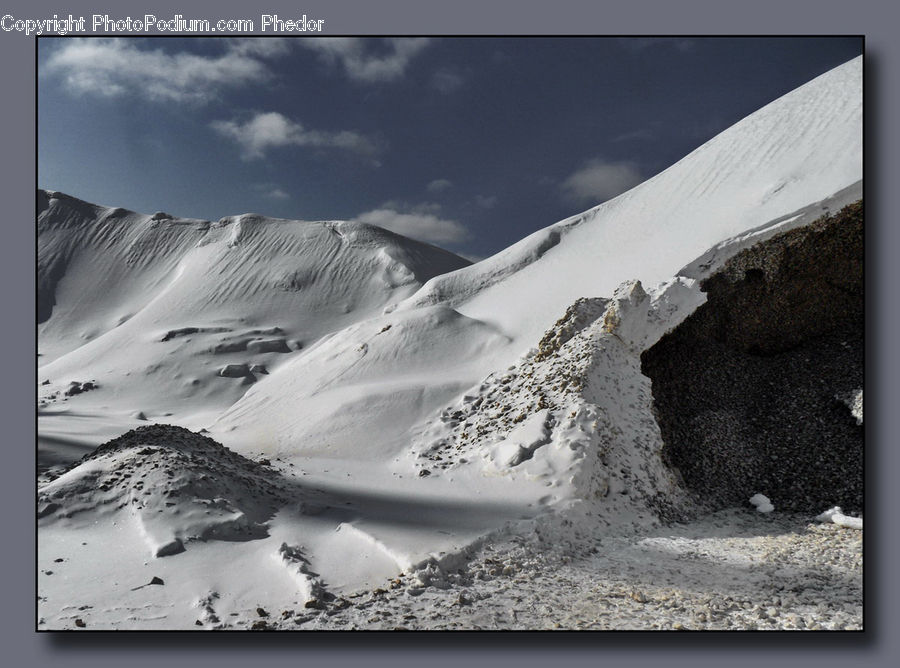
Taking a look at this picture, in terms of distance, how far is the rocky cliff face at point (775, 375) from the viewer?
4.26 metres

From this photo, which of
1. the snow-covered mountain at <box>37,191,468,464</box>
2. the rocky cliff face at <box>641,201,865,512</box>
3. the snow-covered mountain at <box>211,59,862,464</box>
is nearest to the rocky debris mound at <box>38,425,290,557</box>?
the snow-covered mountain at <box>211,59,862,464</box>

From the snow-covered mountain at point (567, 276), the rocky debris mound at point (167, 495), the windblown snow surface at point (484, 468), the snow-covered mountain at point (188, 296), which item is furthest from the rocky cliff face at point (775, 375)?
the snow-covered mountain at point (188, 296)

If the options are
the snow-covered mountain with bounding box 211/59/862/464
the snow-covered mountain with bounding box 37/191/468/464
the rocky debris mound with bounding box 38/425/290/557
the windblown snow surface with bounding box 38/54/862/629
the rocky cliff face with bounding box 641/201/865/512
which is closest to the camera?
the windblown snow surface with bounding box 38/54/862/629

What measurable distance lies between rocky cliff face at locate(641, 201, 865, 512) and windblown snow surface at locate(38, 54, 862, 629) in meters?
0.19

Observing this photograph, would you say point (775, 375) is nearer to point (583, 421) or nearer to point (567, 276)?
point (583, 421)

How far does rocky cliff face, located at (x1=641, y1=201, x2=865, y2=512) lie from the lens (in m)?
4.26

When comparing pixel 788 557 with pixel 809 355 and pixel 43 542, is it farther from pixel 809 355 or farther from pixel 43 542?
pixel 43 542

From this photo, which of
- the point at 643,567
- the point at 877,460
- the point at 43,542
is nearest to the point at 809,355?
the point at 877,460

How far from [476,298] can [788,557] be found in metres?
6.03

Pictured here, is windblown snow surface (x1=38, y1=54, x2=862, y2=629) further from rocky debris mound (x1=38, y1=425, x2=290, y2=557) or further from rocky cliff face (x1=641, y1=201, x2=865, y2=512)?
rocky cliff face (x1=641, y1=201, x2=865, y2=512)

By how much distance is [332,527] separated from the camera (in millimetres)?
3328

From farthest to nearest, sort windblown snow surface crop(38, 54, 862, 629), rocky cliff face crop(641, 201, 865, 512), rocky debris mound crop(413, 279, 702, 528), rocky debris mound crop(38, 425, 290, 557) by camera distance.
Result: rocky cliff face crop(641, 201, 865, 512) < rocky debris mound crop(413, 279, 702, 528) < rocky debris mound crop(38, 425, 290, 557) < windblown snow surface crop(38, 54, 862, 629)

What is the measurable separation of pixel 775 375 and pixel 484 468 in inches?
96.6

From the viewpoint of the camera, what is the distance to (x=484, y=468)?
13.8 ft
